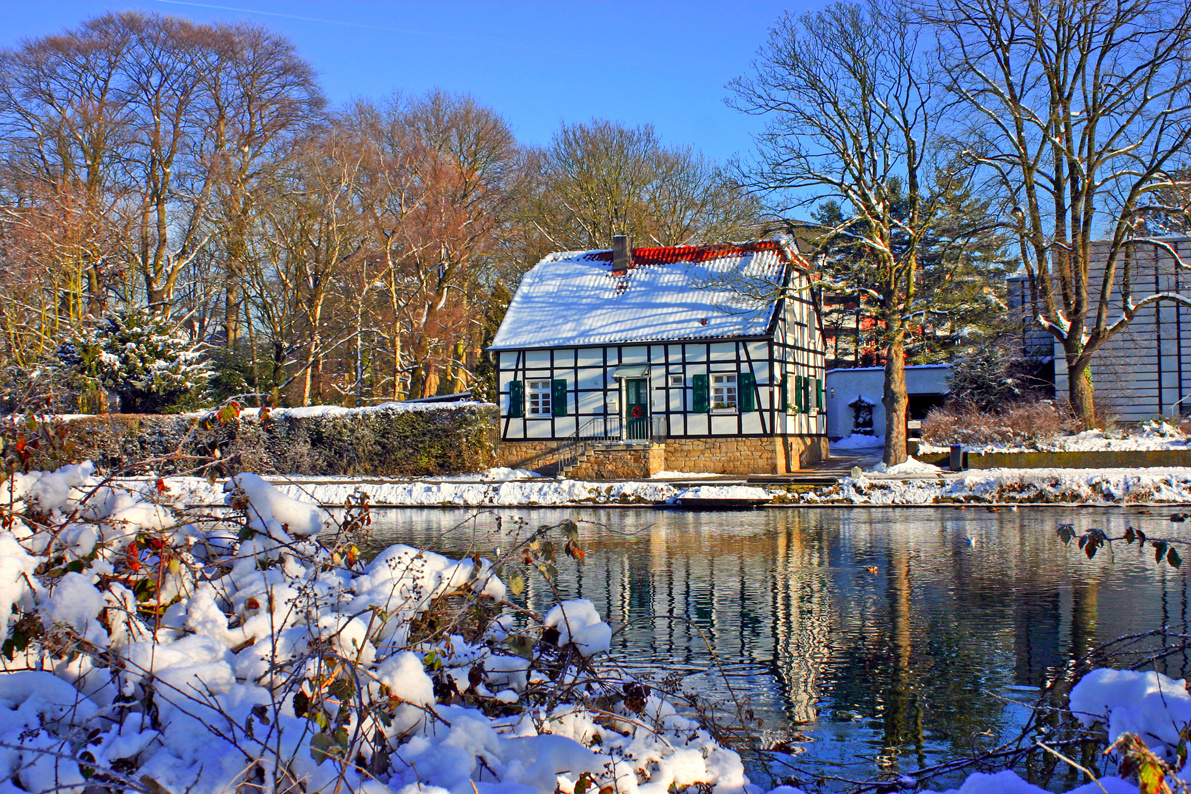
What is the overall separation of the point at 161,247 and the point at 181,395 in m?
6.11

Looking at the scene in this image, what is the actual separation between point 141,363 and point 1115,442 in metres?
23.6

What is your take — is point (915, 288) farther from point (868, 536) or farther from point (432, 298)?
point (432, 298)

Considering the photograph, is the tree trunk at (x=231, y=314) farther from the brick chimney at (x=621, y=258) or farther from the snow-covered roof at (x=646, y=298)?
the brick chimney at (x=621, y=258)

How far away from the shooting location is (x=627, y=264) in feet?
91.0

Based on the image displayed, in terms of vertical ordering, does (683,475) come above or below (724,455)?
below

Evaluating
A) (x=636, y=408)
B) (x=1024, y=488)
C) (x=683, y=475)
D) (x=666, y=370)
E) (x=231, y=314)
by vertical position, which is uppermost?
(x=231, y=314)

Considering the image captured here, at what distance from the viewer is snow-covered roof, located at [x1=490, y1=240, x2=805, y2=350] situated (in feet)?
82.4

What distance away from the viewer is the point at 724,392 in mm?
24844

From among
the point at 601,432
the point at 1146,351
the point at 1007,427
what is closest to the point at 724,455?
the point at 601,432

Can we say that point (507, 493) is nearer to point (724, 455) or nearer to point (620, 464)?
point (620, 464)

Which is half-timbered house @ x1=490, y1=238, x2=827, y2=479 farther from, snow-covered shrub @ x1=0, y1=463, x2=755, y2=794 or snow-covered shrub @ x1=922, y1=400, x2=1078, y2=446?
snow-covered shrub @ x1=0, y1=463, x2=755, y2=794

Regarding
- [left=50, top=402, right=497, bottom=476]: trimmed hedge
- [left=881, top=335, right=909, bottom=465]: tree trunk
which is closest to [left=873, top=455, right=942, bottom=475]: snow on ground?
[left=881, top=335, right=909, bottom=465]: tree trunk

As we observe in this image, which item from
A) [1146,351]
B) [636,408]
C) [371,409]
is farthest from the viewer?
[1146,351]

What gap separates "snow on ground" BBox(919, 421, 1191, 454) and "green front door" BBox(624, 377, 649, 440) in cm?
742
